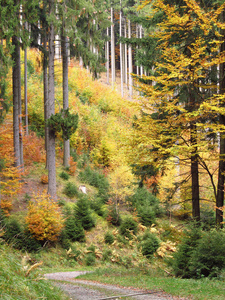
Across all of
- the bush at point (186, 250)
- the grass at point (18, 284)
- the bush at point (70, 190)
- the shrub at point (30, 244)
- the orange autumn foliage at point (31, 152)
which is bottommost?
the shrub at point (30, 244)

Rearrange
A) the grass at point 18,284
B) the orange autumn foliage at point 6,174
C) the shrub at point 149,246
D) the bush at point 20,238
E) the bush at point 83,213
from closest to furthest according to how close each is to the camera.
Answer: the grass at point 18,284 < the bush at point 20,238 < the orange autumn foliage at point 6,174 < the shrub at point 149,246 < the bush at point 83,213

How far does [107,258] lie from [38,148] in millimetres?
9854

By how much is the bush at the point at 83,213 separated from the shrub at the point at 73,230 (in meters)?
0.81

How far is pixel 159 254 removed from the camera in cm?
1441

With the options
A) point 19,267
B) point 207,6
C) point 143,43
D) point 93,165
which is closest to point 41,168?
point 93,165

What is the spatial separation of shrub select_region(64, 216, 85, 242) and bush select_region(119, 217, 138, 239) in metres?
3.10

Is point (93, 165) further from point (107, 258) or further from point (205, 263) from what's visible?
point (205, 263)

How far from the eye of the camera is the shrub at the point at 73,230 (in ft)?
47.6

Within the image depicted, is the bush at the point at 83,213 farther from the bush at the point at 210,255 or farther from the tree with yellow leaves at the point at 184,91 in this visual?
the bush at the point at 210,255

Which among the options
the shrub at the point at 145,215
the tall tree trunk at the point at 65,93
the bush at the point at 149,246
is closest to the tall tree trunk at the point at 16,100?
the tall tree trunk at the point at 65,93

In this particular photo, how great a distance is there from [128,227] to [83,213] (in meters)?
3.09

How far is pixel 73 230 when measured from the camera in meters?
14.6

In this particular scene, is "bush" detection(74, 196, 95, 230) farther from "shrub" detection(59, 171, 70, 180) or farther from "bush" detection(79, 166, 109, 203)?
"shrub" detection(59, 171, 70, 180)

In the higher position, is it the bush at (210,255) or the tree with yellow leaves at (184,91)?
the tree with yellow leaves at (184,91)
